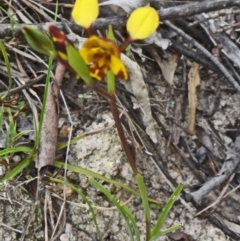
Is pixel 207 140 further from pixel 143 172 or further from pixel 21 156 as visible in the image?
pixel 21 156

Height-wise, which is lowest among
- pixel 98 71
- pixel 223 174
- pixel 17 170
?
pixel 223 174

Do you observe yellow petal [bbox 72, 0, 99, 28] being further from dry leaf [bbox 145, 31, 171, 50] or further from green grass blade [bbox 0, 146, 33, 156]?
dry leaf [bbox 145, 31, 171, 50]

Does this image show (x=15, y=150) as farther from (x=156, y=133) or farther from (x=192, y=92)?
(x=192, y=92)

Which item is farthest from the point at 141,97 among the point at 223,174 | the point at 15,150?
the point at 15,150

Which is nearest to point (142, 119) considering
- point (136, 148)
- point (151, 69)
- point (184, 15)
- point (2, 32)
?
point (136, 148)

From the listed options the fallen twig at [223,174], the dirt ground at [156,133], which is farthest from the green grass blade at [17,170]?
the fallen twig at [223,174]

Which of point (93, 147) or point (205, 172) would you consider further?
point (205, 172)

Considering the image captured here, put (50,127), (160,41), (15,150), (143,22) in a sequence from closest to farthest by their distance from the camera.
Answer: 1. (143,22)
2. (15,150)
3. (50,127)
4. (160,41)

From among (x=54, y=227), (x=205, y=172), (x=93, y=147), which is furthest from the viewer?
(x=205, y=172)
